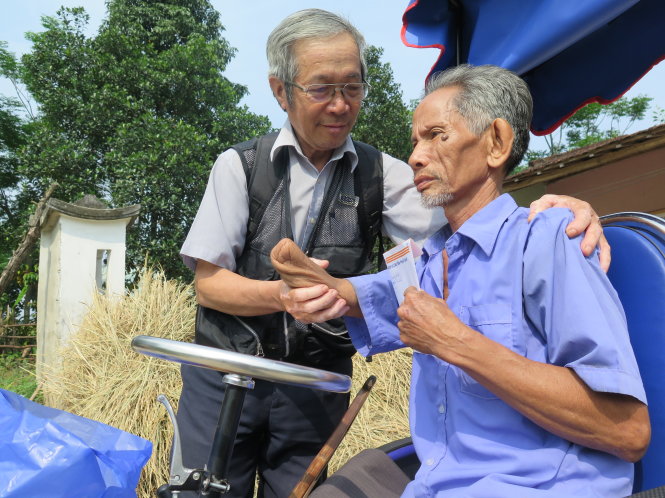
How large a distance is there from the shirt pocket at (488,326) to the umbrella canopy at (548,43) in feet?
2.74

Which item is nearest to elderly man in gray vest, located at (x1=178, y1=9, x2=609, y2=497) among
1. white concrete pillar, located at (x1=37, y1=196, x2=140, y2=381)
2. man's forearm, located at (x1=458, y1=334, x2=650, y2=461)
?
man's forearm, located at (x1=458, y1=334, x2=650, y2=461)

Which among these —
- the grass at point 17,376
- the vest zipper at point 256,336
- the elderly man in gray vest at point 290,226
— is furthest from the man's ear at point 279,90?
the grass at point 17,376

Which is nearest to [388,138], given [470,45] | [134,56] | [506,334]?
[134,56]

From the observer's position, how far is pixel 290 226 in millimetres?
1990

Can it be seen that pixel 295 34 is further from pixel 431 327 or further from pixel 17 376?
pixel 17 376

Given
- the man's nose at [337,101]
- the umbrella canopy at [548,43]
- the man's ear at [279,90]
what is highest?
the umbrella canopy at [548,43]

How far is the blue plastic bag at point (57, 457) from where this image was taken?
1.59 metres

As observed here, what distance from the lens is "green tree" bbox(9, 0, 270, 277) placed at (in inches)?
449

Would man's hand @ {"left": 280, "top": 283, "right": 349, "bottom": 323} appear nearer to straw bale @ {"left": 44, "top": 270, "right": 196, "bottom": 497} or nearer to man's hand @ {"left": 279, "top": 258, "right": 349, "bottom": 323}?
man's hand @ {"left": 279, "top": 258, "right": 349, "bottom": 323}

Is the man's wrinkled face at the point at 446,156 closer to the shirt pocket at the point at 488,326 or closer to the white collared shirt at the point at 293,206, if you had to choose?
the shirt pocket at the point at 488,326

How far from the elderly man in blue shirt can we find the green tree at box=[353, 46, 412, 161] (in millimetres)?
12008

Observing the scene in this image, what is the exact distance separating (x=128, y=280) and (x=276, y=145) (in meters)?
10.1

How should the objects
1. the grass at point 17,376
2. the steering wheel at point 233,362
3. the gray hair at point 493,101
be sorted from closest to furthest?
the steering wheel at point 233,362, the gray hair at point 493,101, the grass at point 17,376

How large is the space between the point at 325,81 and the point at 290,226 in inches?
18.6
